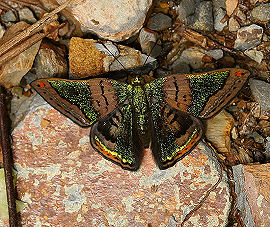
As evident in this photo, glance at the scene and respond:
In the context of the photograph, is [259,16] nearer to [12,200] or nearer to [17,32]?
[17,32]

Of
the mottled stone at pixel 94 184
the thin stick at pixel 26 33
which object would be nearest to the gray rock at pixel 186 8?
the thin stick at pixel 26 33

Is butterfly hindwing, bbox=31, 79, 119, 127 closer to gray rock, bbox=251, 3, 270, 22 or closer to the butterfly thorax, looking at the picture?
the butterfly thorax

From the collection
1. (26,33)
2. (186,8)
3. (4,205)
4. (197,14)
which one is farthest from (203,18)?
(4,205)

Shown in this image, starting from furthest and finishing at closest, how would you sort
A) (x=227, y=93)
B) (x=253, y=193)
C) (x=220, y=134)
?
1. (x=220, y=134)
2. (x=253, y=193)
3. (x=227, y=93)

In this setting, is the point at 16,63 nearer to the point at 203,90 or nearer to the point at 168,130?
the point at 168,130

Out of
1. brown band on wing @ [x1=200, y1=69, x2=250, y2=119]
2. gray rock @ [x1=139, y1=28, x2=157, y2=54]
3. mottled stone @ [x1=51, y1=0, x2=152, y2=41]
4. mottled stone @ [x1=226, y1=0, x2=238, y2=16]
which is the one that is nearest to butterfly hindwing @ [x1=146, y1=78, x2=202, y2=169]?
brown band on wing @ [x1=200, y1=69, x2=250, y2=119]

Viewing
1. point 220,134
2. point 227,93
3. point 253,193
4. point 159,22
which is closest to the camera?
point 227,93
